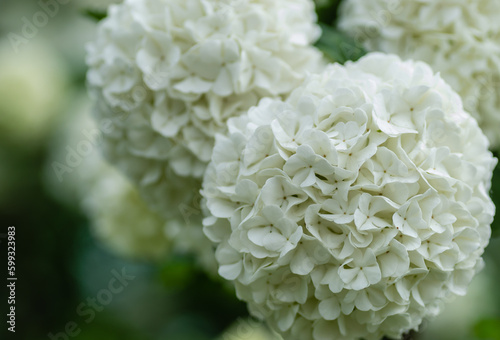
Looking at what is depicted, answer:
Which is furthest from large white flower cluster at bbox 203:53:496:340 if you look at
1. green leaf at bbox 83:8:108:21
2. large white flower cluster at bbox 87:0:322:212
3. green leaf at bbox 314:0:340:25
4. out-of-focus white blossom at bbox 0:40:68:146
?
out-of-focus white blossom at bbox 0:40:68:146

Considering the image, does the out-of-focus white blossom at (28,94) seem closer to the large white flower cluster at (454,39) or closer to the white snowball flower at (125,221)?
the white snowball flower at (125,221)

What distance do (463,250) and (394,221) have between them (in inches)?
5.1

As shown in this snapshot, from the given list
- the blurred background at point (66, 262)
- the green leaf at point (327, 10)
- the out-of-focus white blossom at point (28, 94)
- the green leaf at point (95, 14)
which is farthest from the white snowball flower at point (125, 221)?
the green leaf at point (327, 10)

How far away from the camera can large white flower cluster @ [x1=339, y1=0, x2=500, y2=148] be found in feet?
3.46

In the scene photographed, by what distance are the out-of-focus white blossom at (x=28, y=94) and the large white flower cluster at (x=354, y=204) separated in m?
1.38

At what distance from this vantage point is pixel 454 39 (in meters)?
1.06

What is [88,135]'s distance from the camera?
1.93m

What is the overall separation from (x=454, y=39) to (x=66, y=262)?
1.36m

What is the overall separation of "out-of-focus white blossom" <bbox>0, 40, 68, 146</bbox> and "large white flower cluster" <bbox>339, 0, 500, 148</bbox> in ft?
4.39

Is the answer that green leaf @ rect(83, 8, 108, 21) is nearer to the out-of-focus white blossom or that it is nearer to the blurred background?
the blurred background

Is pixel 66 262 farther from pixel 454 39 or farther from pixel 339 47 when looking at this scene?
pixel 454 39

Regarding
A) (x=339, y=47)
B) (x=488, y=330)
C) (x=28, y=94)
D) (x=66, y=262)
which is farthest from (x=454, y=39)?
(x=28, y=94)

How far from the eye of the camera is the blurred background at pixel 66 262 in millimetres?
1650

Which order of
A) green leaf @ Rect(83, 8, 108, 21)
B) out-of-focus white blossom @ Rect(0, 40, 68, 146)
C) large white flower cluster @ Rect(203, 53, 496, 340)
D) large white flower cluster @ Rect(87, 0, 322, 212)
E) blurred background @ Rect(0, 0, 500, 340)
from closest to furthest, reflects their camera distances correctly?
large white flower cluster @ Rect(203, 53, 496, 340) → large white flower cluster @ Rect(87, 0, 322, 212) → green leaf @ Rect(83, 8, 108, 21) → blurred background @ Rect(0, 0, 500, 340) → out-of-focus white blossom @ Rect(0, 40, 68, 146)
